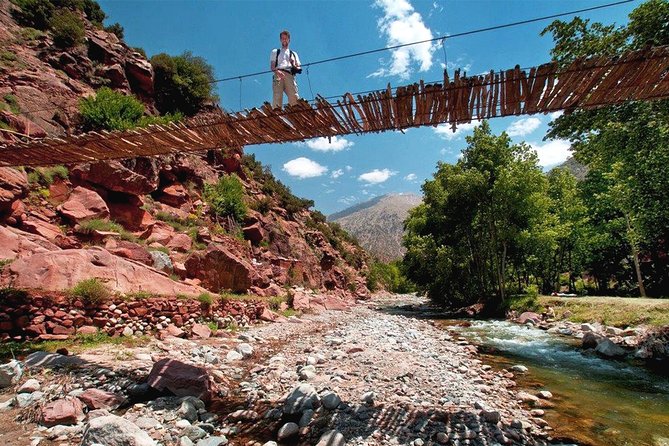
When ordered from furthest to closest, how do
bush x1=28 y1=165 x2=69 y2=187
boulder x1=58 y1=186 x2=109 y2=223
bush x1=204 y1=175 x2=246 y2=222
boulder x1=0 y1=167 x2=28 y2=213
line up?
1. bush x1=204 y1=175 x2=246 y2=222
2. bush x1=28 y1=165 x2=69 y2=187
3. boulder x1=58 y1=186 x2=109 y2=223
4. boulder x1=0 y1=167 x2=28 y2=213

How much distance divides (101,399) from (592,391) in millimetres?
8479

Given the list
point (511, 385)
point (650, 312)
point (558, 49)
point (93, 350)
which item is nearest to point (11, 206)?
point (93, 350)

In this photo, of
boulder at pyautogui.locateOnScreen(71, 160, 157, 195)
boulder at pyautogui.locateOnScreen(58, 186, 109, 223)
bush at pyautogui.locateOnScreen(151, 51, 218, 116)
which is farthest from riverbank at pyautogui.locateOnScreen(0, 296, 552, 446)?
bush at pyautogui.locateOnScreen(151, 51, 218, 116)

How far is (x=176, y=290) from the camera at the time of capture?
1037 centimetres

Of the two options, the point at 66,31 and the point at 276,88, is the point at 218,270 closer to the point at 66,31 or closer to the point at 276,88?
the point at 276,88

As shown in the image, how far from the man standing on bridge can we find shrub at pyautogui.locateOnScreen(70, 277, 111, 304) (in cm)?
640

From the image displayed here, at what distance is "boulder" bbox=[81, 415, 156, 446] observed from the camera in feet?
10.4

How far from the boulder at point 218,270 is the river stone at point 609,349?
1314 centimetres

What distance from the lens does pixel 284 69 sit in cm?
559

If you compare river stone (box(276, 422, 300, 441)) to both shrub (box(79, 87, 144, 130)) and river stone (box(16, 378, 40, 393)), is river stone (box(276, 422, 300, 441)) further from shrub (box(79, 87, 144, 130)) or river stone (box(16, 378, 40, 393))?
shrub (box(79, 87, 144, 130))

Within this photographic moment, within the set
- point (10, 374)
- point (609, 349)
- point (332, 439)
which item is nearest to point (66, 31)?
point (10, 374)

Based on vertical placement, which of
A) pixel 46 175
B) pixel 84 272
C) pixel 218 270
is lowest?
pixel 218 270

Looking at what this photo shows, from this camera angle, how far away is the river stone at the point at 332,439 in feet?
12.2

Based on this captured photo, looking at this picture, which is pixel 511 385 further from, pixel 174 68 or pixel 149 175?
pixel 174 68
